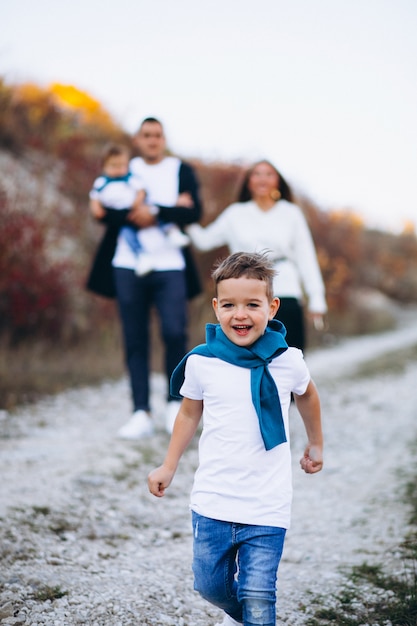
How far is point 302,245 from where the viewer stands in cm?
469

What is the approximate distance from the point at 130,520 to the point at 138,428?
4.58 ft

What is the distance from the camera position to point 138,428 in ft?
16.0

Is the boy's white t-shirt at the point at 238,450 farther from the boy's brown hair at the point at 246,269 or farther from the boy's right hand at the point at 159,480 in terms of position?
the boy's brown hair at the point at 246,269

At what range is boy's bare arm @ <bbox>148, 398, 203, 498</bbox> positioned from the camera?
2189 millimetres

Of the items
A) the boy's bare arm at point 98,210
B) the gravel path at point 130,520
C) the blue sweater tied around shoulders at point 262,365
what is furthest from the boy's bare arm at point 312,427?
the boy's bare arm at point 98,210

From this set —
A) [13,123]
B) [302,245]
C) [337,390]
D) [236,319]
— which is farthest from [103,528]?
[13,123]

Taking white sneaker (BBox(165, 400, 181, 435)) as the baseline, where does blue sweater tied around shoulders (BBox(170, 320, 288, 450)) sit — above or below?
above

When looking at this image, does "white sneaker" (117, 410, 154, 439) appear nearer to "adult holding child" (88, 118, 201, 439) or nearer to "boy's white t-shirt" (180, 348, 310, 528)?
"adult holding child" (88, 118, 201, 439)

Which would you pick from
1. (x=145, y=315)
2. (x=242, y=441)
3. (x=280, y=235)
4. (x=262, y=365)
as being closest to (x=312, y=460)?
(x=242, y=441)

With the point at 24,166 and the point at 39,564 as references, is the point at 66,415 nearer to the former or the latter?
the point at 39,564

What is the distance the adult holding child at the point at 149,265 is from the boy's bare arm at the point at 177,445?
2541 millimetres

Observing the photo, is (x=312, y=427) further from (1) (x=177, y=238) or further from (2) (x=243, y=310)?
(1) (x=177, y=238)

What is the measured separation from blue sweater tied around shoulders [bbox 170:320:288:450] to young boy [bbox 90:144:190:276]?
2624 mm

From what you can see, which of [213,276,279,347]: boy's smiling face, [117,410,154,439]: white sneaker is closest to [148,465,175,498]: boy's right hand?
[213,276,279,347]: boy's smiling face
